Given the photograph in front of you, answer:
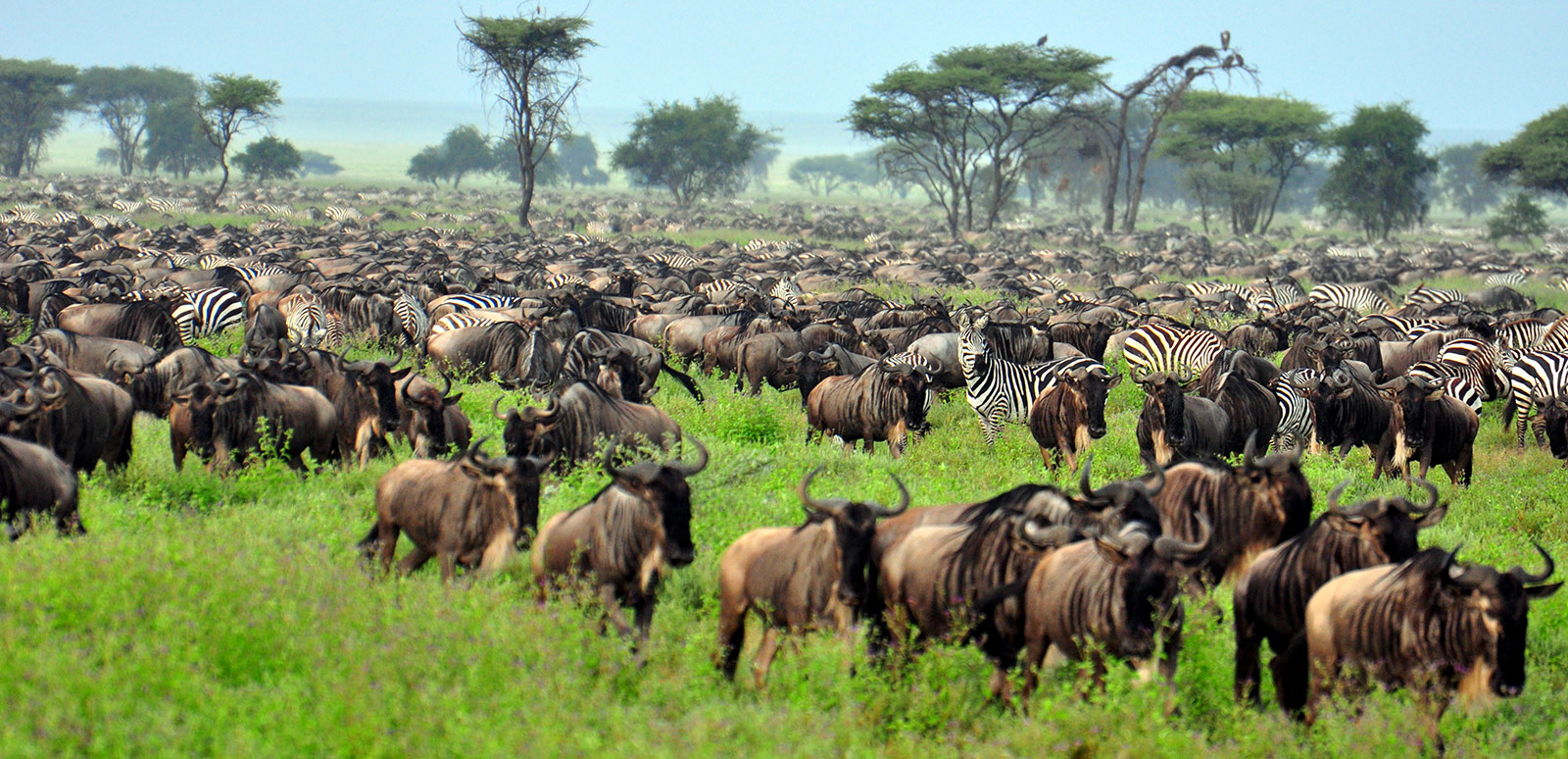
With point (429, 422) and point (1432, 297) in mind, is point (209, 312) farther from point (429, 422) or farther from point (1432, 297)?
point (1432, 297)

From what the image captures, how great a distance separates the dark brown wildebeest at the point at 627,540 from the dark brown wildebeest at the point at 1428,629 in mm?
3007

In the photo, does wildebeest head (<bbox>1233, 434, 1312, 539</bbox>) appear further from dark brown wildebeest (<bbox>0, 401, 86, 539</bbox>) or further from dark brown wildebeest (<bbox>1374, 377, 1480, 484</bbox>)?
dark brown wildebeest (<bbox>0, 401, 86, 539</bbox>)

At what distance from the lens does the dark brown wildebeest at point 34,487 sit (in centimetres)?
662

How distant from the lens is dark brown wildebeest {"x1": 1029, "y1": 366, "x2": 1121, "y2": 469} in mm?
10797

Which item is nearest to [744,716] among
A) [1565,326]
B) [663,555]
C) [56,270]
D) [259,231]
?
[663,555]

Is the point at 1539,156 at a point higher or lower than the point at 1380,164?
lower

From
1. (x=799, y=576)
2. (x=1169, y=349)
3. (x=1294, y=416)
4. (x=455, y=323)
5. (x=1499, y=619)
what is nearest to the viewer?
(x=1499, y=619)

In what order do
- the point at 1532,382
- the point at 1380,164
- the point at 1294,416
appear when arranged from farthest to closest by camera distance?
1. the point at 1380,164
2. the point at 1532,382
3. the point at 1294,416

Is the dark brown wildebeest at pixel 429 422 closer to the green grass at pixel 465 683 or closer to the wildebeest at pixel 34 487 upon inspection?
the green grass at pixel 465 683

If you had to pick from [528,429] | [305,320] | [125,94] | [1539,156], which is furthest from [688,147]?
[528,429]

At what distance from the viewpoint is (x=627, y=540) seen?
6152 mm

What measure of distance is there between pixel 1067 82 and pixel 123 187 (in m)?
49.1

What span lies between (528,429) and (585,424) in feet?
2.52

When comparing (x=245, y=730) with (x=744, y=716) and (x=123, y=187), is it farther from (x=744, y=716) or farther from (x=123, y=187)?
(x=123, y=187)
